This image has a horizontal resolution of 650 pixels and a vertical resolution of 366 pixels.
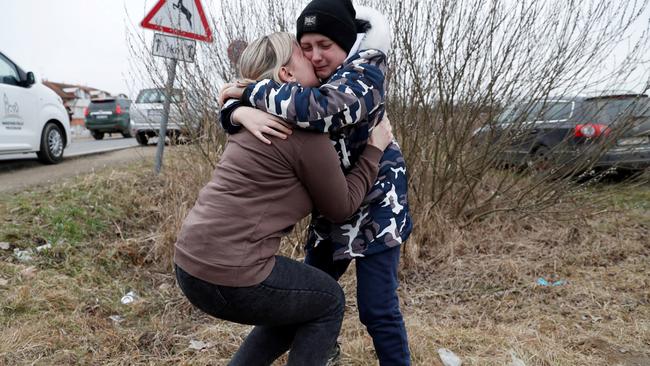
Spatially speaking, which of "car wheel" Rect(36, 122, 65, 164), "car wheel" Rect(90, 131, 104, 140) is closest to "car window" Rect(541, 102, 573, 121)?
"car wheel" Rect(36, 122, 65, 164)

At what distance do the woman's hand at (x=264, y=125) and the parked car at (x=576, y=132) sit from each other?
348 centimetres

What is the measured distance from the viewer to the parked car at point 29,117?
6.30m

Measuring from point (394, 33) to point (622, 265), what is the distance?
Answer: 8.66 feet

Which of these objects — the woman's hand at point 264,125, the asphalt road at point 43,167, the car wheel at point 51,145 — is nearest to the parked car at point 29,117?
the car wheel at point 51,145

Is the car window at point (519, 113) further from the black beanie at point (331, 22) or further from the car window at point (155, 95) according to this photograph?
the black beanie at point (331, 22)

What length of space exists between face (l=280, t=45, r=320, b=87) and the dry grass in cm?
153

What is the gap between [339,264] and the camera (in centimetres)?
205

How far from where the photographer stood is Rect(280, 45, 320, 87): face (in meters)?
1.57

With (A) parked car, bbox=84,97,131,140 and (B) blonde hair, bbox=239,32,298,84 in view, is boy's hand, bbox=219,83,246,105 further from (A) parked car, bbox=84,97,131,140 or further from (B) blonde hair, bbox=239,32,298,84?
(A) parked car, bbox=84,97,131,140

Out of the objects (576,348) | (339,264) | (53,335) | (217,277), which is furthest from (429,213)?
(217,277)

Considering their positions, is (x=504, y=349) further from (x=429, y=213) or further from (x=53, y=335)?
(x=53, y=335)

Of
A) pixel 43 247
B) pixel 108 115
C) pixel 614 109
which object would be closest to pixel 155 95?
pixel 43 247

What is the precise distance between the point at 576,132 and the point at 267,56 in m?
4.04

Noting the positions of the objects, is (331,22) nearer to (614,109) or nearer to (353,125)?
(353,125)
